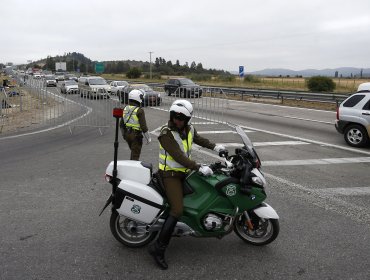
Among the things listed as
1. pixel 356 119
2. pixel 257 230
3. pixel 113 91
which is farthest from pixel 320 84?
pixel 257 230

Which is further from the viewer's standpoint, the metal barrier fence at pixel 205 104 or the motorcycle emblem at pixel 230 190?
the metal barrier fence at pixel 205 104

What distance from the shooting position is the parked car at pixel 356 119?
33.6ft

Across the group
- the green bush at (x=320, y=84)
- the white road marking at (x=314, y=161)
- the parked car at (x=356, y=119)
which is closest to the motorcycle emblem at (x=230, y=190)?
the white road marking at (x=314, y=161)

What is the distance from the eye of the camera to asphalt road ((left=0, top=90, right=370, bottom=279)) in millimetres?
3783

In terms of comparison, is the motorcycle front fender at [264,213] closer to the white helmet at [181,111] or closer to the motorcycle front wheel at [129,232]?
the motorcycle front wheel at [129,232]

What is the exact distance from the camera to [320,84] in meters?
38.2

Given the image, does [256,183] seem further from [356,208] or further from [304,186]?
[304,186]

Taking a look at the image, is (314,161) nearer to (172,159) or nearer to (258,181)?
(258,181)

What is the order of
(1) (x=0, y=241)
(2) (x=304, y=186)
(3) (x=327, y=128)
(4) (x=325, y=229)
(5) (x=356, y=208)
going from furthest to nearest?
(3) (x=327, y=128) → (2) (x=304, y=186) → (5) (x=356, y=208) → (4) (x=325, y=229) → (1) (x=0, y=241)

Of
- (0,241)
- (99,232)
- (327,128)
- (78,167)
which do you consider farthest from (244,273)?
(327,128)

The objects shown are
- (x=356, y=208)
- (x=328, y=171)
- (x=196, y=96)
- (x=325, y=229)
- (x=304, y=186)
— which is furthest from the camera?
(x=196, y=96)

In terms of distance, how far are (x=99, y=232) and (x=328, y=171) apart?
16.9 feet

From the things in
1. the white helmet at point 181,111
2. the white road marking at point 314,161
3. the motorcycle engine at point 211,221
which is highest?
the white helmet at point 181,111

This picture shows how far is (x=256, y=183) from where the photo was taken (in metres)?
3.85
